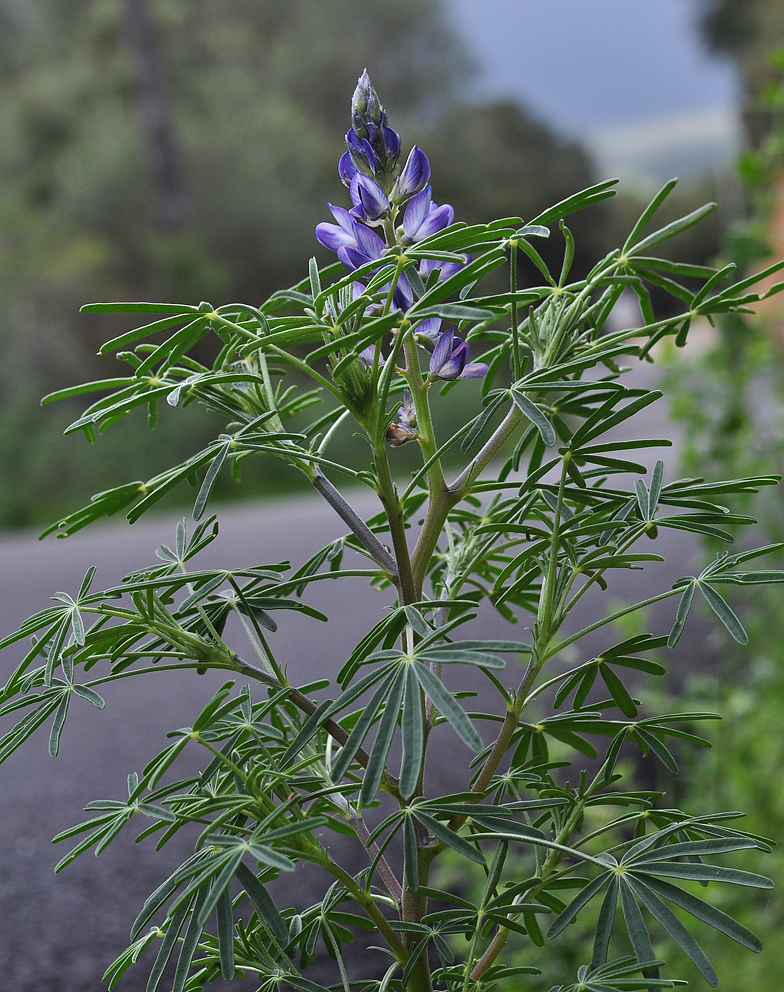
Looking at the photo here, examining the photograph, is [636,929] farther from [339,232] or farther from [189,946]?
[339,232]

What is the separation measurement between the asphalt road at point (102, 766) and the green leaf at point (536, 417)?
3.04 ft

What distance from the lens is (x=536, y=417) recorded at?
346 millimetres

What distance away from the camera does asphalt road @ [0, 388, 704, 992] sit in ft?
3.51

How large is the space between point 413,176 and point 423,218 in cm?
2

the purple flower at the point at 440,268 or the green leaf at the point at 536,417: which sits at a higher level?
the purple flower at the point at 440,268

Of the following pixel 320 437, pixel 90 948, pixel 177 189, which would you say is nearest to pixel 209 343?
pixel 177 189

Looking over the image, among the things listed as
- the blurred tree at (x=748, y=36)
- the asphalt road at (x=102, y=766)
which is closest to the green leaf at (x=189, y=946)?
the asphalt road at (x=102, y=766)

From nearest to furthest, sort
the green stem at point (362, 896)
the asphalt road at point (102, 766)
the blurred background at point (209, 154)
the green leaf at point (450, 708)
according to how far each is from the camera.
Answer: the green leaf at point (450, 708) < the green stem at point (362, 896) < the asphalt road at point (102, 766) < the blurred background at point (209, 154)

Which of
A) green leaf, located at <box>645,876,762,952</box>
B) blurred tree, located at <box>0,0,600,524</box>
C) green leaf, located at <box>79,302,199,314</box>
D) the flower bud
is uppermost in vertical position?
blurred tree, located at <box>0,0,600,524</box>

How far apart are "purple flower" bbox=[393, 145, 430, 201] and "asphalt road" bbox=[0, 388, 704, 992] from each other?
96 cm

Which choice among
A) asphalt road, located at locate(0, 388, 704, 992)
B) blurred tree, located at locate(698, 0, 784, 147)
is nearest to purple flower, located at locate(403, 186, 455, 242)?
asphalt road, located at locate(0, 388, 704, 992)

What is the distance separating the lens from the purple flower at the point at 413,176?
376 mm

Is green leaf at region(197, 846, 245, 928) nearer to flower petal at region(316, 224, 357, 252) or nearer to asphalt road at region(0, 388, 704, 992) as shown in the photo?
flower petal at region(316, 224, 357, 252)

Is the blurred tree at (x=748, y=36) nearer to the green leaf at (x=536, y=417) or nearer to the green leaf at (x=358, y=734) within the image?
the green leaf at (x=536, y=417)
